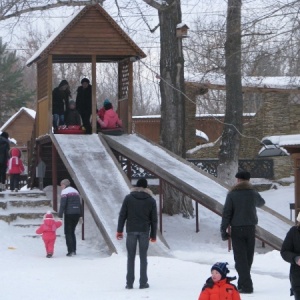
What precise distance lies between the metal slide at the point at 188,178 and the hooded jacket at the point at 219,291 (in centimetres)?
793

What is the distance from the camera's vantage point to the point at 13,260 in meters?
16.8

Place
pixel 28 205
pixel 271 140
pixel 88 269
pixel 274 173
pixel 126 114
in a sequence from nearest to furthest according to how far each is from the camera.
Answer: pixel 88 269, pixel 28 205, pixel 126 114, pixel 271 140, pixel 274 173

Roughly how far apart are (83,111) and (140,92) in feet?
173

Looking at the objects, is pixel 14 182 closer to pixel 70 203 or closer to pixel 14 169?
pixel 14 169

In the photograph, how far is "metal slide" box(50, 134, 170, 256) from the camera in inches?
683

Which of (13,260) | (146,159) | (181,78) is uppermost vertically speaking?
(181,78)

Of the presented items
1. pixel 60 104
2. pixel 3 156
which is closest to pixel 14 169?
pixel 3 156

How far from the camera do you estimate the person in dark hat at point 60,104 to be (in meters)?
23.0

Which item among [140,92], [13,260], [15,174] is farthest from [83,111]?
[140,92]

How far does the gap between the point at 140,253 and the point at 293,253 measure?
155 inches

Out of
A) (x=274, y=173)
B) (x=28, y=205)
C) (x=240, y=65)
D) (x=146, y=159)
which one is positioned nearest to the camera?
(x=146, y=159)

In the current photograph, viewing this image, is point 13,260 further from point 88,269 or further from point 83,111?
point 83,111

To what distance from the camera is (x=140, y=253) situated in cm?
1310

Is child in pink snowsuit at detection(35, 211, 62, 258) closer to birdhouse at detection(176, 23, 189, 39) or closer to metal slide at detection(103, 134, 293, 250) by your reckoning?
metal slide at detection(103, 134, 293, 250)
